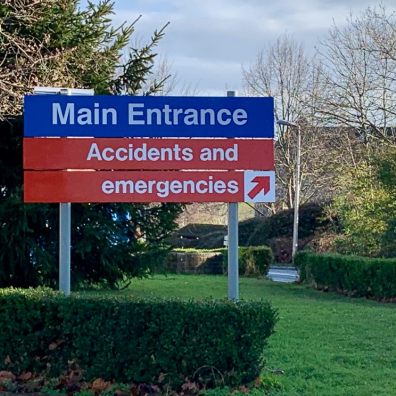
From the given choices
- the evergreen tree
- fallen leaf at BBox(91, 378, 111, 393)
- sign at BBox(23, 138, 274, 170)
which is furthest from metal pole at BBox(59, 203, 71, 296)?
the evergreen tree

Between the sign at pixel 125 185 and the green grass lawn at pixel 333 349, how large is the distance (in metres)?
2.11

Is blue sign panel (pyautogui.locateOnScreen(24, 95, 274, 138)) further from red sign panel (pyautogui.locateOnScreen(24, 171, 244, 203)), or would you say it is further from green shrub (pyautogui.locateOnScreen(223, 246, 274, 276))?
green shrub (pyautogui.locateOnScreen(223, 246, 274, 276))

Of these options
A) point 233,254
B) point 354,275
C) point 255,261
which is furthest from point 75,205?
point 255,261

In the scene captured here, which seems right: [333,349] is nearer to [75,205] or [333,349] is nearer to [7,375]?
[7,375]

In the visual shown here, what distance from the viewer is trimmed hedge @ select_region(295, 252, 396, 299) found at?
69.4 ft

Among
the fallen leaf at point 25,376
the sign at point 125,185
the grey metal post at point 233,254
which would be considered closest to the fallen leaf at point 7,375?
the fallen leaf at point 25,376

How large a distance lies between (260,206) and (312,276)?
111 feet

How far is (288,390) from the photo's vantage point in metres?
8.32

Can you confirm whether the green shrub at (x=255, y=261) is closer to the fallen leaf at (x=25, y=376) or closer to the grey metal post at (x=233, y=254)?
the grey metal post at (x=233, y=254)

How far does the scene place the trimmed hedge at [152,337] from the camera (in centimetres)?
801

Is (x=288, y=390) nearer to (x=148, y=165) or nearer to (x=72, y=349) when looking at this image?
(x=72, y=349)

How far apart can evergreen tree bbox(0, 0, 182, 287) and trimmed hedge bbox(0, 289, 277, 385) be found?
25.0ft

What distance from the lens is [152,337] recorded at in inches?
319

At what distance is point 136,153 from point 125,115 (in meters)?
0.44
